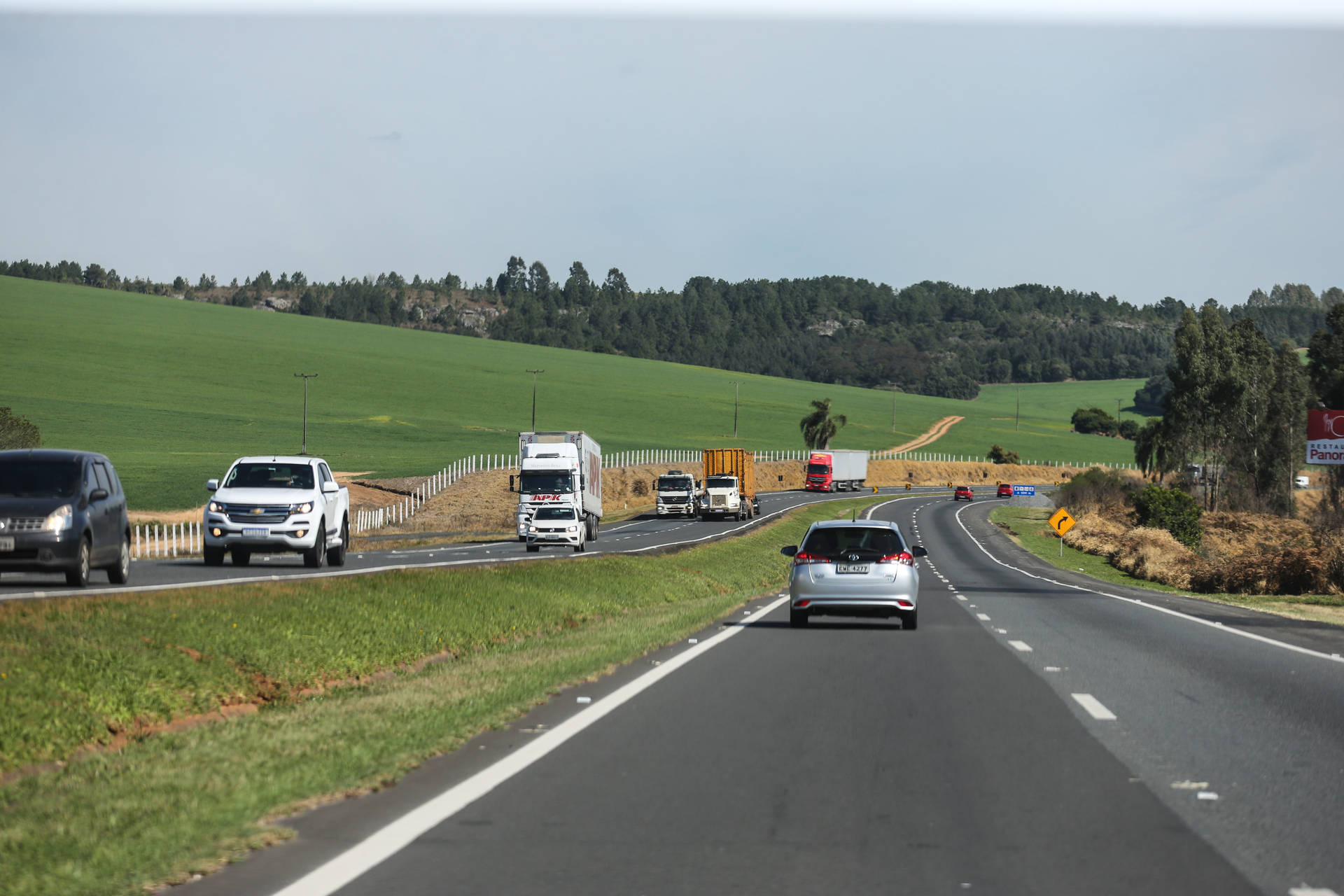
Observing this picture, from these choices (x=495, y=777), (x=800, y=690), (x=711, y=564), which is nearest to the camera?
(x=495, y=777)

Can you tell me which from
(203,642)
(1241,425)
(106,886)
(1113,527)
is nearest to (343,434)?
(1113,527)

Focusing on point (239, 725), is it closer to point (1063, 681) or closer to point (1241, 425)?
point (1063, 681)

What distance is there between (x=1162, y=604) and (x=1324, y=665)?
16.7m

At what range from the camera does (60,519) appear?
65.4 feet

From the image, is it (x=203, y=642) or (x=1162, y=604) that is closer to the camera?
(x=203, y=642)

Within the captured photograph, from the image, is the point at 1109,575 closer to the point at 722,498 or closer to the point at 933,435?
the point at 722,498

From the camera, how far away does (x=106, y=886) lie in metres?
6.19

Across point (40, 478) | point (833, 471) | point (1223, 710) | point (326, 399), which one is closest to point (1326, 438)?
point (1223, 710)

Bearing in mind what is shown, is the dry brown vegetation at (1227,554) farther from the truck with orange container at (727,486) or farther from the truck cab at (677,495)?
the truck cab at (677,495)

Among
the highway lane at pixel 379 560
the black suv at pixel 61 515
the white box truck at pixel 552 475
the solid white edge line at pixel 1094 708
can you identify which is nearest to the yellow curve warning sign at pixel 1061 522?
the highway lane at pixel 379 560

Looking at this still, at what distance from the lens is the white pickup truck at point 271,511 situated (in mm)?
27594

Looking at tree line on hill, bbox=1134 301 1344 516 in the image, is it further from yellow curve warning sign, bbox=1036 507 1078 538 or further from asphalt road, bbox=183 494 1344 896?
asphalt road, bbox=183 494 1344 896

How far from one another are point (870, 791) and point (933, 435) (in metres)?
172

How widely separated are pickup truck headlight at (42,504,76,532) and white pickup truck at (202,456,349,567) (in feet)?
21.5
